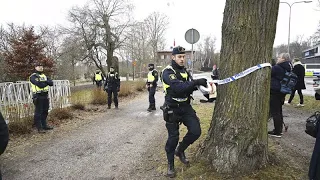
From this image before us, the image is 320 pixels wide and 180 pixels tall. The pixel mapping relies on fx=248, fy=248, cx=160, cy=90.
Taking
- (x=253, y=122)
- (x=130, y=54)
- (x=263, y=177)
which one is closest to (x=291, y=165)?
(x=263, y=177)

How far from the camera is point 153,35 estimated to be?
44.3m

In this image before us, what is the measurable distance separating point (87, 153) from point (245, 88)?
11.3ft

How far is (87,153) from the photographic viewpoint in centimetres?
510

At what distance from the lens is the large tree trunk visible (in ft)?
10.7

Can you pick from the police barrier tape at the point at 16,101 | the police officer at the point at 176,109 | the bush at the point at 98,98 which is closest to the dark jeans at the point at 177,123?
the police officer at the point at 176,109

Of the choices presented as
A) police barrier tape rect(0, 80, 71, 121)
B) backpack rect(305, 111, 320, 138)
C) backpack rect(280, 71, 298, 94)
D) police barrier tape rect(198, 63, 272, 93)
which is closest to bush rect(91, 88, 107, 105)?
police barrier tape rect(0, 80, 71, 121)

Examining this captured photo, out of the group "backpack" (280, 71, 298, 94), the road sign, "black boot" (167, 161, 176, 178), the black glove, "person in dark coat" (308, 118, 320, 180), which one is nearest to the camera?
"person in dark coat" (308, 118, 320, 180)

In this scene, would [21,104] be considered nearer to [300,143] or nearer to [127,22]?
[300,143]

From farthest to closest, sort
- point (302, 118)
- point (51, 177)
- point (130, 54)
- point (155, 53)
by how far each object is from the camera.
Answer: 1. point (155, 53)
2. point (130, 54)
3. point (302, 118)
4. point (51, 177)

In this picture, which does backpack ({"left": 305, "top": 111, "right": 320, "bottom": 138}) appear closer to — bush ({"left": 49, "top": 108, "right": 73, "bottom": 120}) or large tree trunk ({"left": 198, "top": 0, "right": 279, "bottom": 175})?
large tree trunk ({"left": 198, "top": 0, "right": 279, "bottom": 175})

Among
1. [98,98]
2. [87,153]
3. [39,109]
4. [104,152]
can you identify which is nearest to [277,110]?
[104,152]

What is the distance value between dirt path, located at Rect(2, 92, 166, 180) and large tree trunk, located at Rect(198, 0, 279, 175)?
1692 mm

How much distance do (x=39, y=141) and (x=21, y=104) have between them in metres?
2.12

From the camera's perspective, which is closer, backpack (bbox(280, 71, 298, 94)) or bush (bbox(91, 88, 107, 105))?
backpack (bbox(280, 71, 298, 94))
